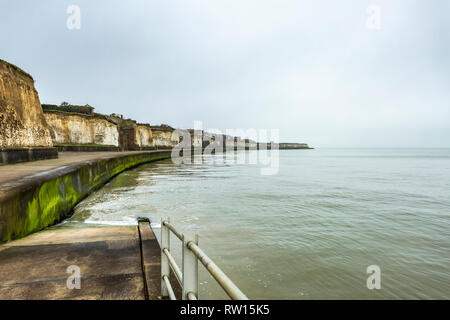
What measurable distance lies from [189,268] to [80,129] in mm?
39611

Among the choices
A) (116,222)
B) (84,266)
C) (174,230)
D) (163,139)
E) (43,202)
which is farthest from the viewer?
(163,139)

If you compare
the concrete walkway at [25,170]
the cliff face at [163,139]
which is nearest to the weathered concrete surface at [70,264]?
the concrete walkway at [25,170]

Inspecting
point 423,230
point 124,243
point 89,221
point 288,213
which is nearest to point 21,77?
point 89,221

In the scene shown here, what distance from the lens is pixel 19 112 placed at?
1168 centimetres

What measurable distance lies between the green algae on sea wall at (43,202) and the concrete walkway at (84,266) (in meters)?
0.28

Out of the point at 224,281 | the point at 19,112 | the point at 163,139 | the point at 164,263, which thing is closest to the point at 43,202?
the point at 164,263

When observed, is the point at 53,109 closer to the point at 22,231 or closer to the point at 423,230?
the point at 22,231

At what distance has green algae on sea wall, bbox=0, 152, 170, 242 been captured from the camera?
398 cm

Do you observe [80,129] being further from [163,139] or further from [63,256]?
[163,139]

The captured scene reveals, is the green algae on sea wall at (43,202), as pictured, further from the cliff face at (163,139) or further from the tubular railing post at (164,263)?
the cliff face at (163,139)

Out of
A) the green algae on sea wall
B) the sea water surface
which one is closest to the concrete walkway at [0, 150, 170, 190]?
the green algae on sea wall

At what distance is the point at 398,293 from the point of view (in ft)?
12.0

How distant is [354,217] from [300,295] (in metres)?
5.24

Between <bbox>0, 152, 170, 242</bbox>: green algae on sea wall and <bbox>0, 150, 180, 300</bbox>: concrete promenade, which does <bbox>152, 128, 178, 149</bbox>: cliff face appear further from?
<bbox>0, 150, 180, 300</bbox>: concrete promenade
